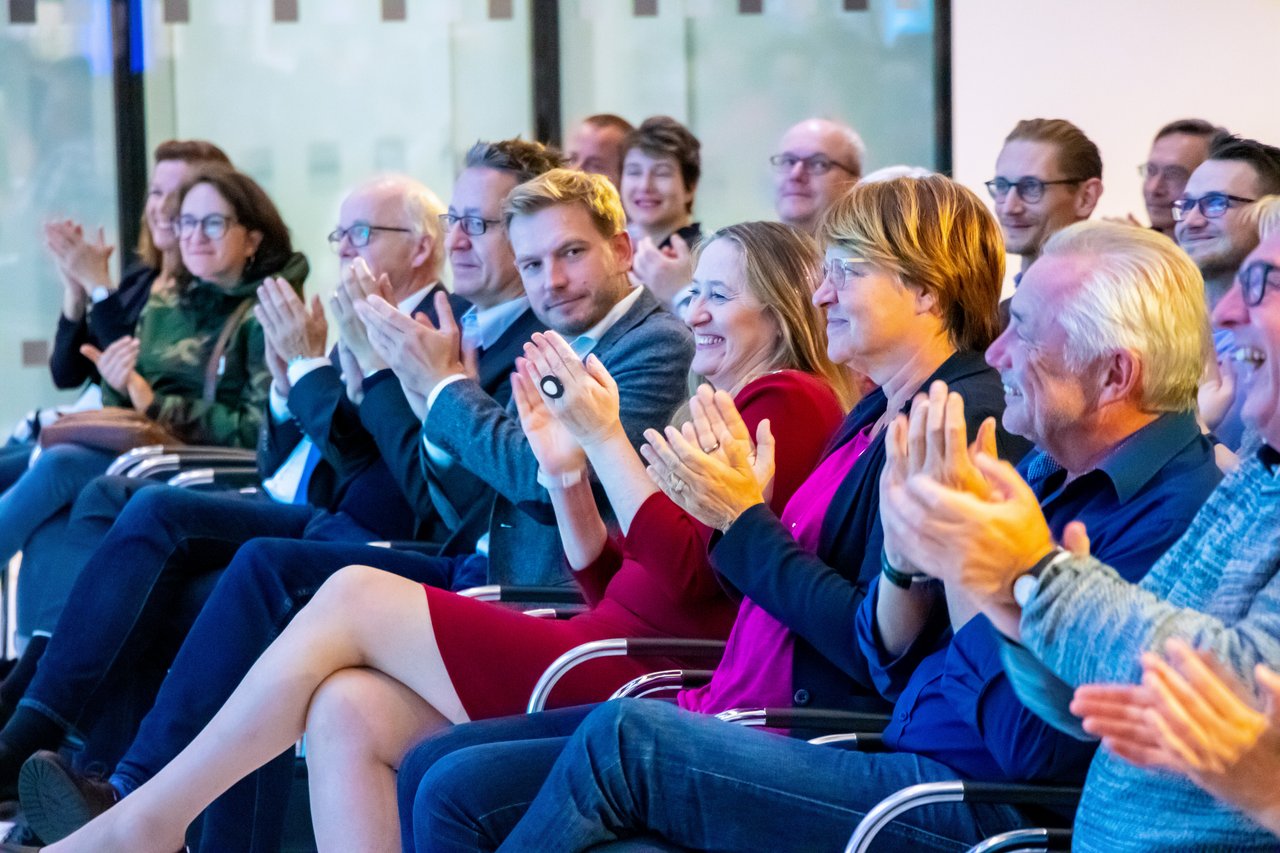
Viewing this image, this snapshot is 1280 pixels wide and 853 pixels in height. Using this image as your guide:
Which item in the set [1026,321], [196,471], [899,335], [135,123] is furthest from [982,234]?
[135,123]

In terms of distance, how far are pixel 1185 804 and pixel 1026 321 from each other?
2.03 feet

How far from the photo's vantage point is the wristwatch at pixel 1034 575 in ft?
4.38

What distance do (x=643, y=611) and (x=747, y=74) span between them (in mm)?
3848

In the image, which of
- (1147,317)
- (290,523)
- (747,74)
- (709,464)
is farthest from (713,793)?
(747,74)

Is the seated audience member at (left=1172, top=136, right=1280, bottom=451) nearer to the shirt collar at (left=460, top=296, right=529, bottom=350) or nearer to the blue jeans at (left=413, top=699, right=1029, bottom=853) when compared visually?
the shirt collar at (left=460, top=296, right=529, bottom=350)

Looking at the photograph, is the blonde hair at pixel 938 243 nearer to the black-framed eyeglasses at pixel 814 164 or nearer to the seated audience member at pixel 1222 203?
the seated audience member at pixel 1222 203

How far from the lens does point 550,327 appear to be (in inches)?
119

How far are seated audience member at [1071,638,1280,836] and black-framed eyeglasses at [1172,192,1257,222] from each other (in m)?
1.90

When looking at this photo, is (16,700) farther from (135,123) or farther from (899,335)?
(135,123)

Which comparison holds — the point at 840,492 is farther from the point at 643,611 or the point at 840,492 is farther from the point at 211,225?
the point at 211,225

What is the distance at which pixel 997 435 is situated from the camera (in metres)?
2.07

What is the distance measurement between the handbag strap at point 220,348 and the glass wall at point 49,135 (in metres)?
2.24

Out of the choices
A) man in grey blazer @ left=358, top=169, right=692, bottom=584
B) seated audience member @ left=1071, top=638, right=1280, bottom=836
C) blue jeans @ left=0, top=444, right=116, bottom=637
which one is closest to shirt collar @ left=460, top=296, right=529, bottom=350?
man in grey blazer @ left=358, top=169, right=692, bottom=584

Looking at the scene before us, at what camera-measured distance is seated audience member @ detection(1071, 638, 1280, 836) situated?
121 cm
